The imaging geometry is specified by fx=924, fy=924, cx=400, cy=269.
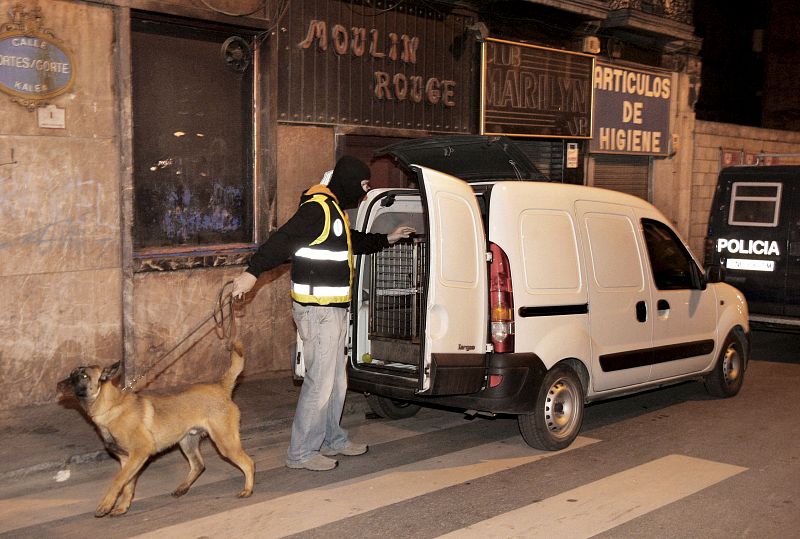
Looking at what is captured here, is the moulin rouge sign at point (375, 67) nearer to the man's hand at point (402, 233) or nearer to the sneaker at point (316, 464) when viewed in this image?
the man's hand at point (402, 233)

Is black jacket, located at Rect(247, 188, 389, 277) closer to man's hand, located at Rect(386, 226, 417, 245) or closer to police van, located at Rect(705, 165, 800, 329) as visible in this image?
man's hand, located at Rect(386, 226, 417, 245)

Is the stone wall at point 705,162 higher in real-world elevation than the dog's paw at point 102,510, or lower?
higher

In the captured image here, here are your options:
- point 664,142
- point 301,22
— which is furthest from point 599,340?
point 664,142

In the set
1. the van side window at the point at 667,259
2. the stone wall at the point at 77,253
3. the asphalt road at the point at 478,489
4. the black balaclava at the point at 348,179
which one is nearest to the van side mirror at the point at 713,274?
the van side window at the point at 667,259

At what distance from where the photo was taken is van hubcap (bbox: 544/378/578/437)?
6.92 meters

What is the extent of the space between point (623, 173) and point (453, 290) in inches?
422

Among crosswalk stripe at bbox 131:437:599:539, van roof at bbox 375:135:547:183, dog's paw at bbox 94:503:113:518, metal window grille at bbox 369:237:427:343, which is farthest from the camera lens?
van roof at bbox 375:135:547:183

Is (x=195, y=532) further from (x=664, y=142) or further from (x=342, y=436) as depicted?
(x=664, y=142)

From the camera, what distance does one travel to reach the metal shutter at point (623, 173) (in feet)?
51.2

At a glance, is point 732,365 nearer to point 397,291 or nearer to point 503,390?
point 503,390

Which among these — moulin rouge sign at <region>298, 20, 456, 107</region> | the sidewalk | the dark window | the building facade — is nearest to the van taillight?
the building facade

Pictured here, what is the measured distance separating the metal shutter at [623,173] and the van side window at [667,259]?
719cm

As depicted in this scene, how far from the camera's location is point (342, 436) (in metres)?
6.83

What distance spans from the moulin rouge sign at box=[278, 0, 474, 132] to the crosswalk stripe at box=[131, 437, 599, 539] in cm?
493
